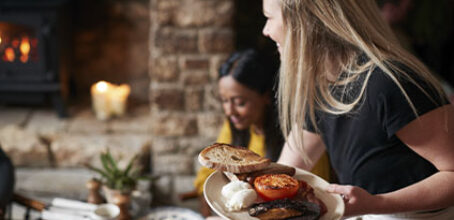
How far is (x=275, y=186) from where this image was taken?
102 centimetres

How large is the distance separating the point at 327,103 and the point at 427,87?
24cm

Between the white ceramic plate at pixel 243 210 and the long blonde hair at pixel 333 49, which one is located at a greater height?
the long blonde hair at pixel 333 49

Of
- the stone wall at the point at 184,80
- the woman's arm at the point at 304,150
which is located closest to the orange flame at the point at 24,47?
the stone wall at the point at 184,80

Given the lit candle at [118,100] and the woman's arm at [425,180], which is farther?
the lit candle at [118,100]

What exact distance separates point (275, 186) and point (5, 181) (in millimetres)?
1129

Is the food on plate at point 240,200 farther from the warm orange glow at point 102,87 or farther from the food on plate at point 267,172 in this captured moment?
the warm orange glow at point 102,87

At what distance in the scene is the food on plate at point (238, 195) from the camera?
0.99 m

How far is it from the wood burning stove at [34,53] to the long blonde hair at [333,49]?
1950mm

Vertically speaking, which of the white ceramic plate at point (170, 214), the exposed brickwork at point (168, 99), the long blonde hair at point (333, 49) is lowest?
the white ceramic plate at point (170, 214)

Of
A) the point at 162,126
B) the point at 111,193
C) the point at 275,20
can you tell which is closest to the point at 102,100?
the point at 162,126

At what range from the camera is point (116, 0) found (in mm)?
3123

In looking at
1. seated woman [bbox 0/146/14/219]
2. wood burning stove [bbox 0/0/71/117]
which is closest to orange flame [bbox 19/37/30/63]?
wood burning stove [bbox 0/0/71/117]

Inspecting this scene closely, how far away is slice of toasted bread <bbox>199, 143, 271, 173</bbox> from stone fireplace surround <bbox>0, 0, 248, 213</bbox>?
151 centimetres

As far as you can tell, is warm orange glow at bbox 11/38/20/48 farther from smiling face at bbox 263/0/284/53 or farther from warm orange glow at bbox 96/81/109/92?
smiling face at bbox 263/0/284/53
